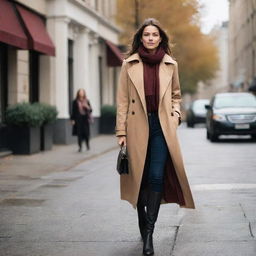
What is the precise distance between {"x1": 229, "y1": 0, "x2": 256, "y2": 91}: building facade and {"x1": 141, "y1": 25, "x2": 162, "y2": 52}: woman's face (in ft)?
140

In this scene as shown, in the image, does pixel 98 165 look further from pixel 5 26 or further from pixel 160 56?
pixel 160 56

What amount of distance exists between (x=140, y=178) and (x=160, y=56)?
1.01 m

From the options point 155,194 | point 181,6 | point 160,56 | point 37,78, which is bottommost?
point 155,194

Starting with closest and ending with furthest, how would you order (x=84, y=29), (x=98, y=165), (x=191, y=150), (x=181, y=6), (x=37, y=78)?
(x=98, y=165)
(x=191, y=150)
(x=37, y=78)
(x=84, y=29)
(x=181, y=6)

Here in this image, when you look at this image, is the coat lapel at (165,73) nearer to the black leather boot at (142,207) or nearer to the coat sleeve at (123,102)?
the coat sleeve at (123,102)

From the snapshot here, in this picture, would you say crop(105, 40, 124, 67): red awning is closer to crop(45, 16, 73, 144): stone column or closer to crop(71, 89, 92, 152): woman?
crop(45, 16, 73, 144): stone column

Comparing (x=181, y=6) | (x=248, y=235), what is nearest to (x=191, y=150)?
(x=248, y=235)

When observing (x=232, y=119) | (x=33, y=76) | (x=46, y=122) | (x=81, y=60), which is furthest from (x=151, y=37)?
(x=81, y=60)

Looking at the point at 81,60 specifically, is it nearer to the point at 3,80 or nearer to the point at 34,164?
the point at 3,80

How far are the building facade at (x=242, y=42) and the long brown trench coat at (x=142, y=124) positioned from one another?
42726 mm

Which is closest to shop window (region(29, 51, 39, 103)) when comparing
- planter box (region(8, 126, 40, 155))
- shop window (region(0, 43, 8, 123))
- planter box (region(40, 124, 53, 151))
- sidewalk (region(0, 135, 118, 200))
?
sidewalk (region(0, 135, 118, 200))

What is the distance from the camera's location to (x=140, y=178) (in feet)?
18.3

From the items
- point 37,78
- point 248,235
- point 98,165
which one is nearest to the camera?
point 248,235

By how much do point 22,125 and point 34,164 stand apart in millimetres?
2269
